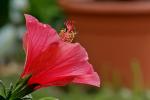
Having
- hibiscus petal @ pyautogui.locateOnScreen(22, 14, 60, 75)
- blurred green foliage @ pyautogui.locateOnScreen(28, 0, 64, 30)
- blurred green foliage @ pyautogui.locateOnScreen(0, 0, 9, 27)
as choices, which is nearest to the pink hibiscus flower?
hibiscus petal @ pyautogui.locateOnScreen(22, 14, 60, 75)

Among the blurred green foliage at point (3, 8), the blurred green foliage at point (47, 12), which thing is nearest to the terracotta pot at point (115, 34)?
the blurred green foliage at point (47, 12)

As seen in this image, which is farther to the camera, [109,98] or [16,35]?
[16,35]

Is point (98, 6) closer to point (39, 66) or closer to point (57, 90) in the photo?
point (57, 90)

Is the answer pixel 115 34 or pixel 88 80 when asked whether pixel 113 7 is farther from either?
pixel 88 80

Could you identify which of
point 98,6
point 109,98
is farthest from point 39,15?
point 109,98

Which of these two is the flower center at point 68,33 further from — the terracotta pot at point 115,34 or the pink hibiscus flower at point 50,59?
the terracotta pot at point 115,34

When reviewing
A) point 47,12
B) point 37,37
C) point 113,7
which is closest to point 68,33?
point 37,37

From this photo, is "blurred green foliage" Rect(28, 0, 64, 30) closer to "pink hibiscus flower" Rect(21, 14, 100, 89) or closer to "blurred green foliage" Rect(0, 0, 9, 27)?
"blurred green foliage" Rect(0, 0, 9, 27)

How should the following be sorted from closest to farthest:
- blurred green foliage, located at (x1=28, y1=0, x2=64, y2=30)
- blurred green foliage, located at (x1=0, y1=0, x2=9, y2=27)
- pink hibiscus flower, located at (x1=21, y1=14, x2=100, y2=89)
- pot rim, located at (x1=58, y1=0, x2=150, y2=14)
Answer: pink hibiscus flower, located at (x1=21, y1=14, x2=100, y2=89) < pot rim, located at (x1=58, y1=0, x2=150, y2=14) < blurred green foliage, located at (x1=28, y1=0, x2=64, y2=30) < blurred green foliage, located at (x1=0, y1=0, x2=9, y2=27)
